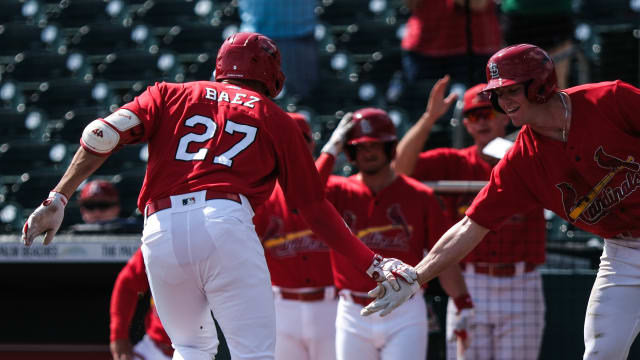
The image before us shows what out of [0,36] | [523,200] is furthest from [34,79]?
[523,200]

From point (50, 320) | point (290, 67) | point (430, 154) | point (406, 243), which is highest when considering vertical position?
point (290, 67)

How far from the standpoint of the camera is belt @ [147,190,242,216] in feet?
9.83

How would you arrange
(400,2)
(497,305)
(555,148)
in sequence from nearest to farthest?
(555,148) < (497,305) < (400,2)

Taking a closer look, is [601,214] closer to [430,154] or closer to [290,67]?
[430,154]

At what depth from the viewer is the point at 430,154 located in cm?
526

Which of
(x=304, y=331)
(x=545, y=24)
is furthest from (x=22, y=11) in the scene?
(x=304, y=331)

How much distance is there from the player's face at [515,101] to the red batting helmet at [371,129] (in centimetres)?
118

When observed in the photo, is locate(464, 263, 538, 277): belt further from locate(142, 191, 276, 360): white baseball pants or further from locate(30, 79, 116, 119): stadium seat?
locate(30, 79, 116, 119): stadium seat

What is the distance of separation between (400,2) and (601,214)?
6.02 meters

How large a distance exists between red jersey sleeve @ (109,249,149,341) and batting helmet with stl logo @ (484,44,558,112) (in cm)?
211

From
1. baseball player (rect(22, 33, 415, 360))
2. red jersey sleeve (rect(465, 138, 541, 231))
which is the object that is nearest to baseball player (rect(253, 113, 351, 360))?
red jersey sleeve (rect(465, 138, 541, 231))

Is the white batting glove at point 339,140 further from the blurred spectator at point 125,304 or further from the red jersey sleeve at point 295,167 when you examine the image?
the red jersey sleeve at point 295,167

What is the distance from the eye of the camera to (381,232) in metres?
4.49

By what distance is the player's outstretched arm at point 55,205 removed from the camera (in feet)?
9.65
